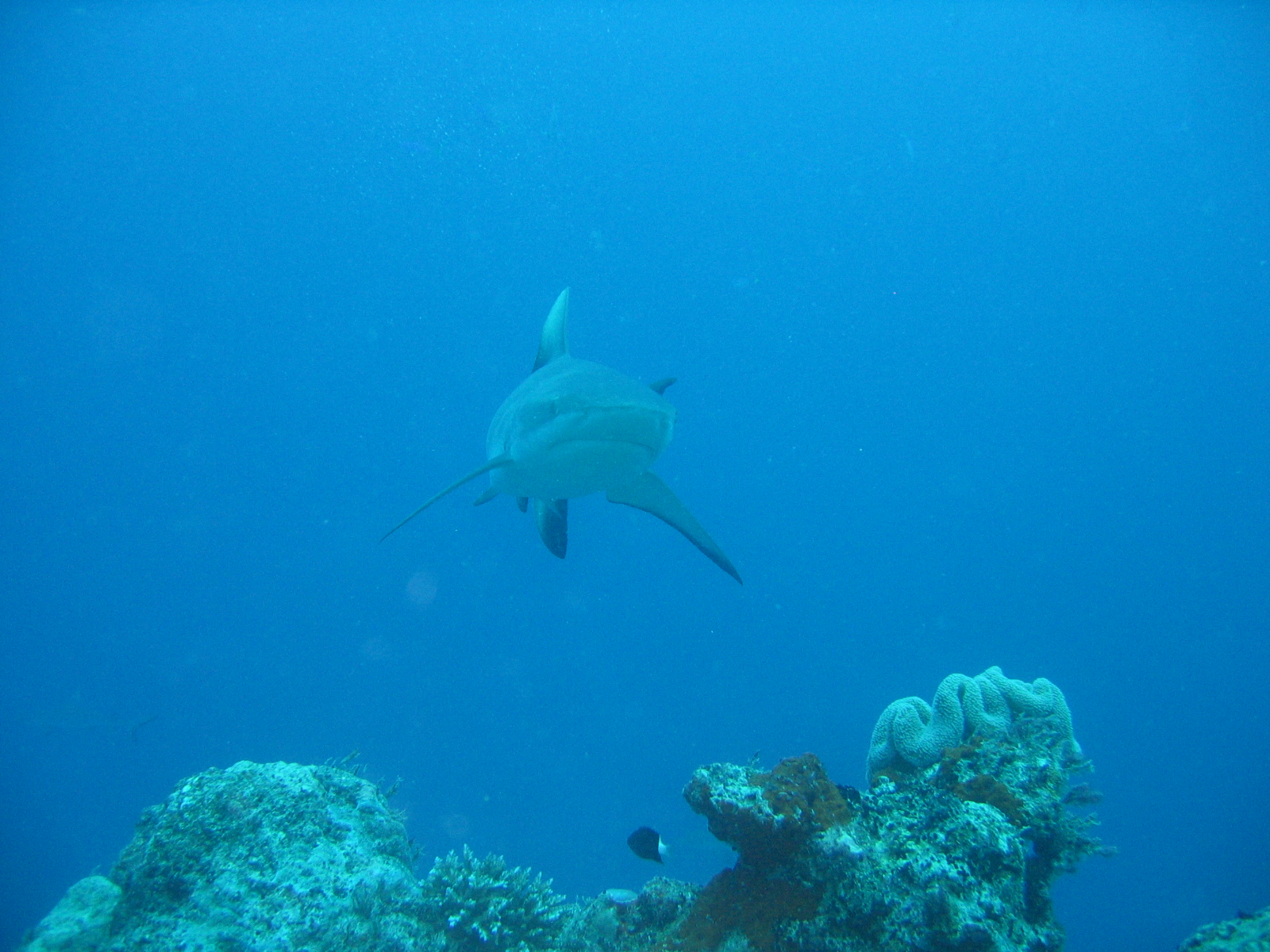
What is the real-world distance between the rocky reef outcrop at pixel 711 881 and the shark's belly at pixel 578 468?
2.46 metres

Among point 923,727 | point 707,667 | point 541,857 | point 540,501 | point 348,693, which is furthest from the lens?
point 707,667

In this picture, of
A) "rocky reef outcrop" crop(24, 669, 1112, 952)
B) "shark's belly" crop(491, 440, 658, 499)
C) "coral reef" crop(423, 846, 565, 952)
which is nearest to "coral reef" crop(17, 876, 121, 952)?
Answer: "rocky reef outcrop" crop(24, 669, 1112, 952)

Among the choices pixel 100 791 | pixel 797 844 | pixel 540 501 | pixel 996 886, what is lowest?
pixel 996 886

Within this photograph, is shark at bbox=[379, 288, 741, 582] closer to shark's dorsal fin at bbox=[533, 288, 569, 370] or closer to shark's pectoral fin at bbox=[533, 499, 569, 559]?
shark's pectoral fin at bbox=[533, 499, 569, 559]

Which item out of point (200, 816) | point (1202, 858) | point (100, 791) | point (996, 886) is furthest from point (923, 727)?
point (1202, 858)

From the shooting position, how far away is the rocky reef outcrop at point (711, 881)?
3.00 m

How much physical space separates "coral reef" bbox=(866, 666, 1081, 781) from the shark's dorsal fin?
495cm

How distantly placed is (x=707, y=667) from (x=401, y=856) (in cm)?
3002

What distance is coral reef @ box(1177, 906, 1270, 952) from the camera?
3279mm

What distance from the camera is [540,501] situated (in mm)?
6859

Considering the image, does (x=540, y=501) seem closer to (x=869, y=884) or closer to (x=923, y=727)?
(x=923, y=727)

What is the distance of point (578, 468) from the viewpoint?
210 inches

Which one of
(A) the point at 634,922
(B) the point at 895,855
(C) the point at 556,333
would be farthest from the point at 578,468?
(B) the point at 895,855

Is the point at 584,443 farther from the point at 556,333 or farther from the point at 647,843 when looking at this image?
the point at 647,843
